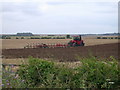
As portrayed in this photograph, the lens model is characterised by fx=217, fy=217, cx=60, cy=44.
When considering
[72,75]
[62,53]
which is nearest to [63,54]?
[62,53]

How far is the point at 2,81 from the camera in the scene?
5.97m

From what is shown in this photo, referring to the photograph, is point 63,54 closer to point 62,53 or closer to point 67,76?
point 62,53

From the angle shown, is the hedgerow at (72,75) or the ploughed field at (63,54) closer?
the hedgerow at (72,75)

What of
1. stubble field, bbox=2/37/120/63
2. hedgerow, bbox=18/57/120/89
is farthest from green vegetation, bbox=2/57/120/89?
stubble field, bbox=2/37/120/63

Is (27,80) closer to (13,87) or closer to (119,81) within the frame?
(13,87)

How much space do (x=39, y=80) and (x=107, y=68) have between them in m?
2.17

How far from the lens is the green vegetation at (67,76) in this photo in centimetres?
611

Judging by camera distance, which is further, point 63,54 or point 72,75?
point 63,54

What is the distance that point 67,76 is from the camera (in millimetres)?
6504

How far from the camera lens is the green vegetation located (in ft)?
20.0

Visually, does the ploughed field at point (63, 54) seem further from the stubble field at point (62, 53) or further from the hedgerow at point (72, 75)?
the hedgerow at point (72, 75)

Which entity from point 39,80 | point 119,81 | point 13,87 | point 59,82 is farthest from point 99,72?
point 13,87

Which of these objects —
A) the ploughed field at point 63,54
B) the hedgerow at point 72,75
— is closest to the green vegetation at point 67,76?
the hedgerow at point 72,75

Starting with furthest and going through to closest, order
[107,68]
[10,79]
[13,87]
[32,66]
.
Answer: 1. [32,66]
2. [107,68]
3. [10,79]
4. [13,87]
